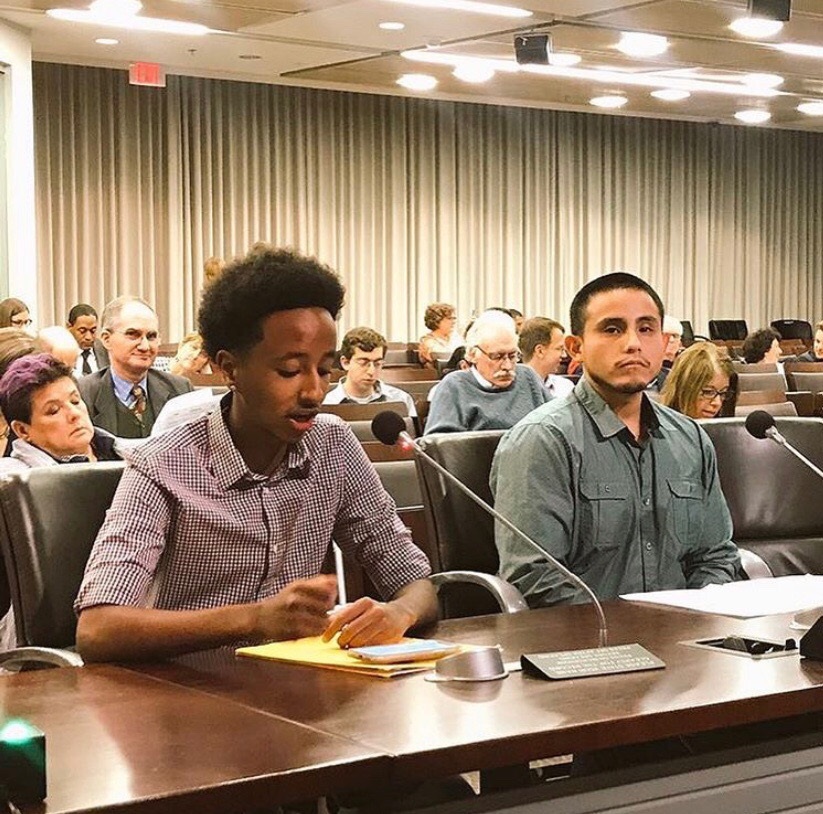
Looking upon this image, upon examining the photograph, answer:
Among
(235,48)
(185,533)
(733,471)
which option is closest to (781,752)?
(185,533)

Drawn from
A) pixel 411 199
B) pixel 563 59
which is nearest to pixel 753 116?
pixel 411 199

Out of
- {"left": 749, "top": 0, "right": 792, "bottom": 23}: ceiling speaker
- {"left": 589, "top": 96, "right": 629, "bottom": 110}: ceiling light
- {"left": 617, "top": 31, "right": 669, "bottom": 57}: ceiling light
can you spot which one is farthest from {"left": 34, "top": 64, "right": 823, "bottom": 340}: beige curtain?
{"left": 749, "top": 0, "right": 792, "bottom": 23}: ceiling speaker

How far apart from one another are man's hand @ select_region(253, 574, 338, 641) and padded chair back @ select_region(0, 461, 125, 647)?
575 mm

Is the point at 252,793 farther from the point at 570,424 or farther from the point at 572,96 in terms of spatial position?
the point at 572,96

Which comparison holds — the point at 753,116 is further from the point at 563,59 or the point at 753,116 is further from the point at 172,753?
the point at 172,753

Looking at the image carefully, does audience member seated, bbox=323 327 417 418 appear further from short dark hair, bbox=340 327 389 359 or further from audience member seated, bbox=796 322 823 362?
audience member seated, bbox=796 322 823 362

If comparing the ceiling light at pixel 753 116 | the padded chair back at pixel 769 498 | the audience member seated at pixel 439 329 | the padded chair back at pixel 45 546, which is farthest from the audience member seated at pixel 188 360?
the ceiling light at pixel 753 116

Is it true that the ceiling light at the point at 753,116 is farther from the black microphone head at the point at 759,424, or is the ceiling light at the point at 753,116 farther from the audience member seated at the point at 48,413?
the black microphone head at the point at 759,424

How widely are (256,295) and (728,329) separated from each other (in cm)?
1450

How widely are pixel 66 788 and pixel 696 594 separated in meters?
1.58

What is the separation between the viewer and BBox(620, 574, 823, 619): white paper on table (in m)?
2.69

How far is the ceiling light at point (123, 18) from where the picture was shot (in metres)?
9.38

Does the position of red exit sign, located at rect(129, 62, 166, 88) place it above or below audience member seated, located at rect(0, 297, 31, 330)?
above

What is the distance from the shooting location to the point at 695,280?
17.4m
